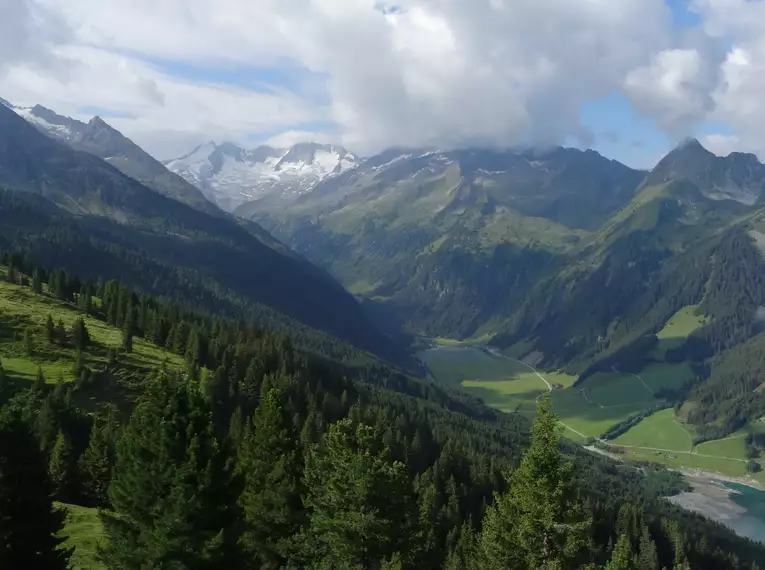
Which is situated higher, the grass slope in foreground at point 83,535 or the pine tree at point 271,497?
the pine tree at point 271,497

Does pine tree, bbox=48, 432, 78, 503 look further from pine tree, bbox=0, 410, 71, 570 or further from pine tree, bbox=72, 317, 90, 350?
pine tree, bbox=72, 317, 90, 350

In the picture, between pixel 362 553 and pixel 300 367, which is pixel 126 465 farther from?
pixel 300 367

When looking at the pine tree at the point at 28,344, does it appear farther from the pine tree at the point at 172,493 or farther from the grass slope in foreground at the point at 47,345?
the pine tree at the point at 172,493

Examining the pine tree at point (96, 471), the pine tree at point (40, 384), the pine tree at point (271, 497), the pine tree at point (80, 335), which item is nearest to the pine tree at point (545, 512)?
the pine tree at point (271, 497)

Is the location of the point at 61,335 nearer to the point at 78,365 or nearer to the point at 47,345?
the point at 47,345

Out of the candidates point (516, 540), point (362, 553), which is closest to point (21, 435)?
point (362, 553)
